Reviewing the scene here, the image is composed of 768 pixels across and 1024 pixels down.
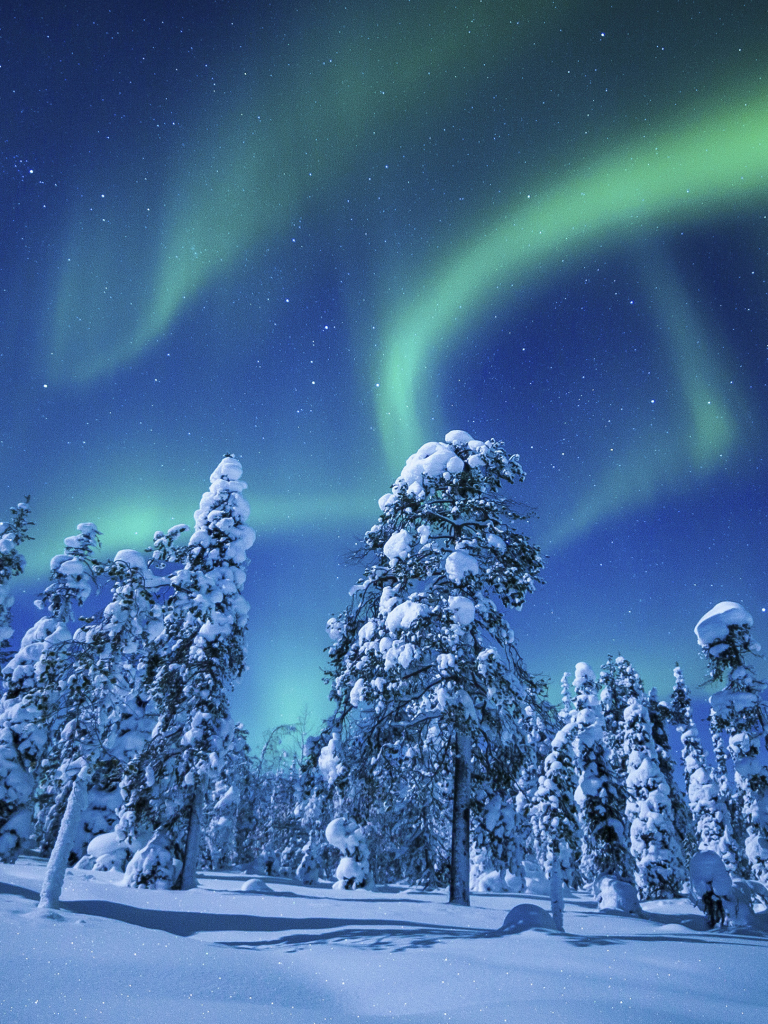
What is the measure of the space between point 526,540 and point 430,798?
827 centimetres

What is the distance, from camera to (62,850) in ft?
33.3

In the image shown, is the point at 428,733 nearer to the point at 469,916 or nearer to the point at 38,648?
the point at 469,916

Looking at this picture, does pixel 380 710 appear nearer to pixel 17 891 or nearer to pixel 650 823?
→ pixel 17 891

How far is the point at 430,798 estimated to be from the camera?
1720cm

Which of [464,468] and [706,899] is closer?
[464,468]

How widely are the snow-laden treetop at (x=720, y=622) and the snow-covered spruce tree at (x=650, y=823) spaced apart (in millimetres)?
12070

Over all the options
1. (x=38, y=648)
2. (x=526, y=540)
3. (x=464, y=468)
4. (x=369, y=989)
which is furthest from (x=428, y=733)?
(x=38, y=648)

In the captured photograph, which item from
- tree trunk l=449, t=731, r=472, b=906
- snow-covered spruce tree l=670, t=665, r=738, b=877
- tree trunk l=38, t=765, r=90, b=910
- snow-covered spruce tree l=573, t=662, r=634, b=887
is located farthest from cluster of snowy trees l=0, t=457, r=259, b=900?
snow-covered spruce tree l=670, t=665, r=738, b=877

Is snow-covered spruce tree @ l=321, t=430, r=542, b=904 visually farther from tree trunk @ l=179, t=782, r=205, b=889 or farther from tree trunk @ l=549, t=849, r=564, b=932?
tree trunk @ l=179, t=782, r=205, b=889

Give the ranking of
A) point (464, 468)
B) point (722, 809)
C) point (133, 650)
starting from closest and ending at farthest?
point (133, 650), point (464, 468), point (722, 809)

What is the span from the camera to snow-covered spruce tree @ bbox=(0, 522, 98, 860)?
20.3m

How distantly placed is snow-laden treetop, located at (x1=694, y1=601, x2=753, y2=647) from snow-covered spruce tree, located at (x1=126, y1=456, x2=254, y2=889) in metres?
16.0

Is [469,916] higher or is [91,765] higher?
[91,765]

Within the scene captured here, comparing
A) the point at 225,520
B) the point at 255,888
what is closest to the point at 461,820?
the point at 255,888
